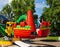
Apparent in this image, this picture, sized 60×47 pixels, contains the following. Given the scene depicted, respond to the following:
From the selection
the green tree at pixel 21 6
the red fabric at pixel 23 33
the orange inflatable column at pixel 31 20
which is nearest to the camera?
the orange inflatable column at pixel 31 20

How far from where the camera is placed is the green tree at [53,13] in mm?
33625

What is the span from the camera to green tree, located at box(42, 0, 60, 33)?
33.6 metres

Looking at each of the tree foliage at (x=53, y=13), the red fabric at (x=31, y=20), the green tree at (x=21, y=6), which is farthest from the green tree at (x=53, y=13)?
the red fabric at (x=31, y=20)

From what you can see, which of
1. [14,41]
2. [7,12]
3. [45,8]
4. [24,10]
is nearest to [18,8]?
[24,10]

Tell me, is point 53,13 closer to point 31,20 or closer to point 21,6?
point 21,6

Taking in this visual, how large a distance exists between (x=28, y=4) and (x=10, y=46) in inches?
732

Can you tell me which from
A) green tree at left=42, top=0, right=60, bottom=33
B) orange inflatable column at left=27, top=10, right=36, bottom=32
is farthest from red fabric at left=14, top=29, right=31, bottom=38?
green tree at left=42, top=0, right=60, bottom=33

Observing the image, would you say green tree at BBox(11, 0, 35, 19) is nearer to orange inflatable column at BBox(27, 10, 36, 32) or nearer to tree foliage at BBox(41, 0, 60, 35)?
tree foliage at BBox(41, 0, 60, 35)

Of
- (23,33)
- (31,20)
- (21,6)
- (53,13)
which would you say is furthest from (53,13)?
(31,20)

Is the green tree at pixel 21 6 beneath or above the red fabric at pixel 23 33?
above

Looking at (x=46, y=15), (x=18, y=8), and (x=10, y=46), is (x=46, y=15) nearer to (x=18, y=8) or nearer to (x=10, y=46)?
(x=18, y=8)

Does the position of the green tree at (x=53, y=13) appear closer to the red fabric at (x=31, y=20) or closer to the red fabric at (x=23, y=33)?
the red fabric at (x=23, y=33)

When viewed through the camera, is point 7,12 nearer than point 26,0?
No

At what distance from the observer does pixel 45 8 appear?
3488 centimetres
